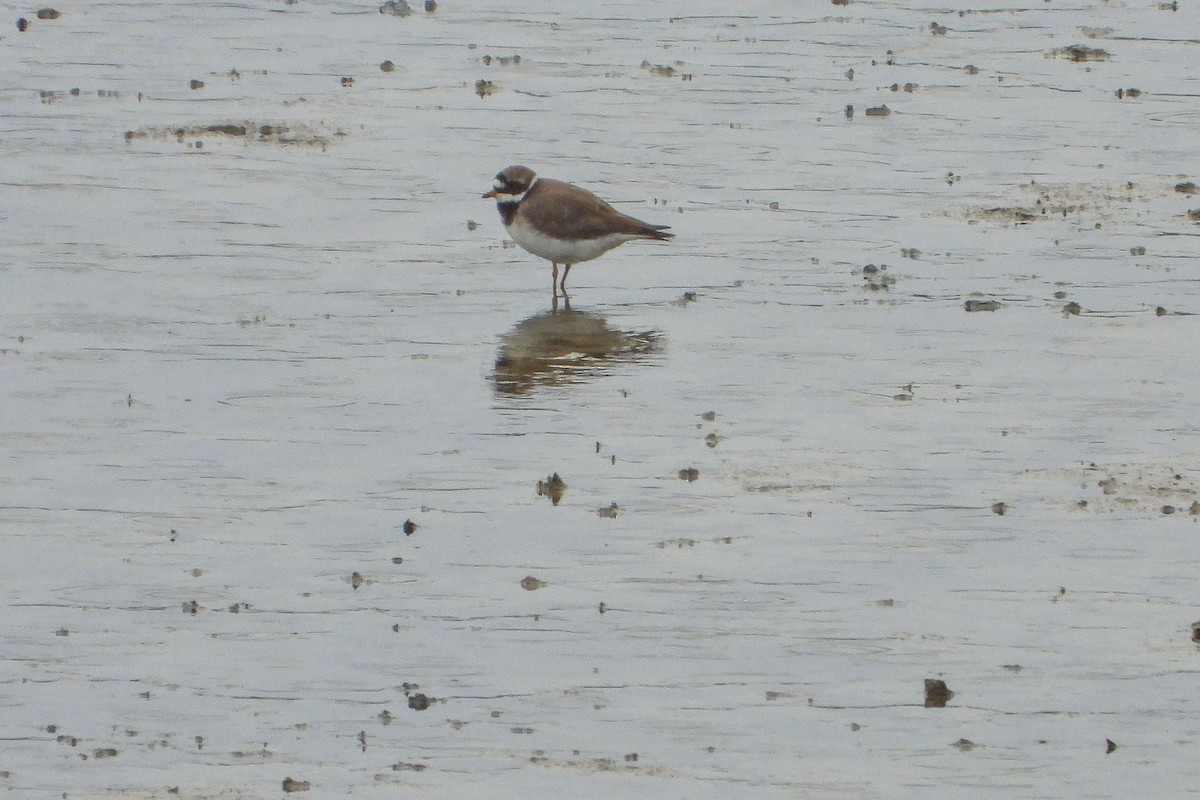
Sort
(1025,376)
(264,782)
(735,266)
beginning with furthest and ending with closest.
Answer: (735,266), (1025,376), (264,782)

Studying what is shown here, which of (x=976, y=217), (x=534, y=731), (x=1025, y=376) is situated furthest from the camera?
(x=976, y=217)

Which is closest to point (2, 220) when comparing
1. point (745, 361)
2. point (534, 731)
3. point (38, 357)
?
point (38, 357)

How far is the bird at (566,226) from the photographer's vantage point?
14984mm

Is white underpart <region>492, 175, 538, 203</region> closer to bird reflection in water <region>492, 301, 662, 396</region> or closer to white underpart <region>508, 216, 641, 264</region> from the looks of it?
white underpart <region>508, 216, 641, 264</region>

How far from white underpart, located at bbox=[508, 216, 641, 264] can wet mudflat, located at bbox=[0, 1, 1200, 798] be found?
35 cm

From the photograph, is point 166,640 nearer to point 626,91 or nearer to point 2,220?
point 2,220

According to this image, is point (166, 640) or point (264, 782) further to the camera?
point (166, 640)

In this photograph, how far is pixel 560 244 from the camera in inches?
589

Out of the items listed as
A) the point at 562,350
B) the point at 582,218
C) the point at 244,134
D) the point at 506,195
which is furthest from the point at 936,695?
the point at 244,134

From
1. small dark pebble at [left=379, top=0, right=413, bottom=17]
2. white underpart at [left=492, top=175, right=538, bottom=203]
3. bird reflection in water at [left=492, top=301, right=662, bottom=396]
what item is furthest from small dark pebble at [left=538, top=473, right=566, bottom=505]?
small dark pebble at [left=379, top=0, right=413, bottom=17]

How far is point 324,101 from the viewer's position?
818 inches

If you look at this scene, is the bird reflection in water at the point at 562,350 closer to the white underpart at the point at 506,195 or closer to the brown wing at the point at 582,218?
the brown wing at the point at 582,218

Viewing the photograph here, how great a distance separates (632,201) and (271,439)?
21.4 ft

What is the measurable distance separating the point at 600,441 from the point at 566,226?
3742 millimetres
